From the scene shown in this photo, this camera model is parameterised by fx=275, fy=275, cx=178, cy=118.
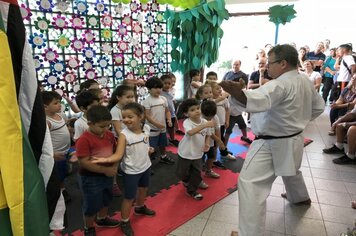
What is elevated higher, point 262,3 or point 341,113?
point 262,3

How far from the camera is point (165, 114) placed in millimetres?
3504

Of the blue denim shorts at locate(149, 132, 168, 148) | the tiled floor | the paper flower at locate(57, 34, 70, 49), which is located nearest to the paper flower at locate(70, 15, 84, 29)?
the paper flower at locate(57, 34, 70, 49)

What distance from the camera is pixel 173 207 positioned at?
2588 mm

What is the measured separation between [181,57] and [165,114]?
7.05 feet

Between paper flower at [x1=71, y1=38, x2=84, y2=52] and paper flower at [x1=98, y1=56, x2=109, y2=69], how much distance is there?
335mm

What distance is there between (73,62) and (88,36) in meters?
0.44

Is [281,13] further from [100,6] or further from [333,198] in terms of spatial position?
[333,198]

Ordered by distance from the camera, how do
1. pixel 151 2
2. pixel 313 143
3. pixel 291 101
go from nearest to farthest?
pixel 291 101
pixel 313 143
pixel 151 2

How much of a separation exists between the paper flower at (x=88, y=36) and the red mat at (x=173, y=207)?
244 centimetres

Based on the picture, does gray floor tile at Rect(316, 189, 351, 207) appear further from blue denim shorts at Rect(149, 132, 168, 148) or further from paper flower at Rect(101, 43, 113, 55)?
paper flower at Rect(101, 43, 113, 55)

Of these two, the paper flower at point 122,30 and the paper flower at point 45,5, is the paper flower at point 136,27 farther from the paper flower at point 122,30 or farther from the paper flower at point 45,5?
the paper flower at point 45,5

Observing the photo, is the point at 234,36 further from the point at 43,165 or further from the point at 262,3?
the point at 43,165

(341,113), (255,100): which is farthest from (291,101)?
(341,113)

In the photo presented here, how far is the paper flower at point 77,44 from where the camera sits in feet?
12.6
